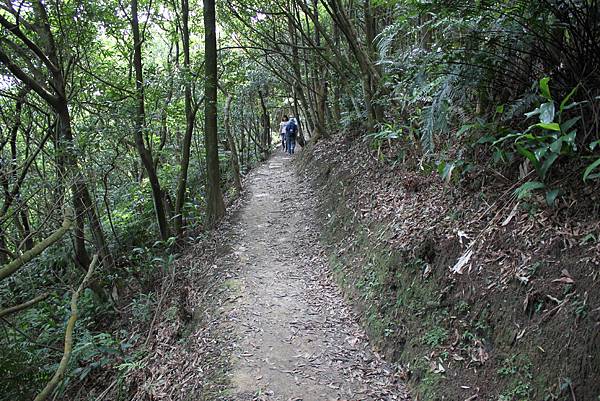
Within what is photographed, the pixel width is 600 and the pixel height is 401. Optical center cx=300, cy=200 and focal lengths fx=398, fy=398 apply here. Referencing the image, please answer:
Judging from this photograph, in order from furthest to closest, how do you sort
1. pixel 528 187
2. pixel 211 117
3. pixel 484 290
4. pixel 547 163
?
pixel 211 117, pixel 484 290, pixel 528 187, pixel 547 163

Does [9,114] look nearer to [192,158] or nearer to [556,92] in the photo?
[192,158]

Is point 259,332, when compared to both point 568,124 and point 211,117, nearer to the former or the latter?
point 568,124

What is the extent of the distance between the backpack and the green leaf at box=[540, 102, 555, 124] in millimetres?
14298

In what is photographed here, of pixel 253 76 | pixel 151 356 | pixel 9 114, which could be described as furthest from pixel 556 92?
pixel 253 76

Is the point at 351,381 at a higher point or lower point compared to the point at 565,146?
lower

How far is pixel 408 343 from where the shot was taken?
429cm

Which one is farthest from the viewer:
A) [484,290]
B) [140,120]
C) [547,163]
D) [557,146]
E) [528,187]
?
[140,120]

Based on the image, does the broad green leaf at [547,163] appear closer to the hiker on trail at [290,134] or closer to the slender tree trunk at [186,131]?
the slender tree trunk at [186,131]

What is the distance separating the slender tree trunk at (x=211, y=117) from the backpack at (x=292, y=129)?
8.05 m

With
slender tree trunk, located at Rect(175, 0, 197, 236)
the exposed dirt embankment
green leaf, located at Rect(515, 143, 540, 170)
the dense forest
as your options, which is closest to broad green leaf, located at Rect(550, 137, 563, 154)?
the dense forest

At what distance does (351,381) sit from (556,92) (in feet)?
11.7

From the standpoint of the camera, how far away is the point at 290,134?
1792 cm

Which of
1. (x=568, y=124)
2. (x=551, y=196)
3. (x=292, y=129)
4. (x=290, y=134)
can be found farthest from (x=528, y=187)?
(x=290, y=134)

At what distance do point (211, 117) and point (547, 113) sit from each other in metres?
7.46
